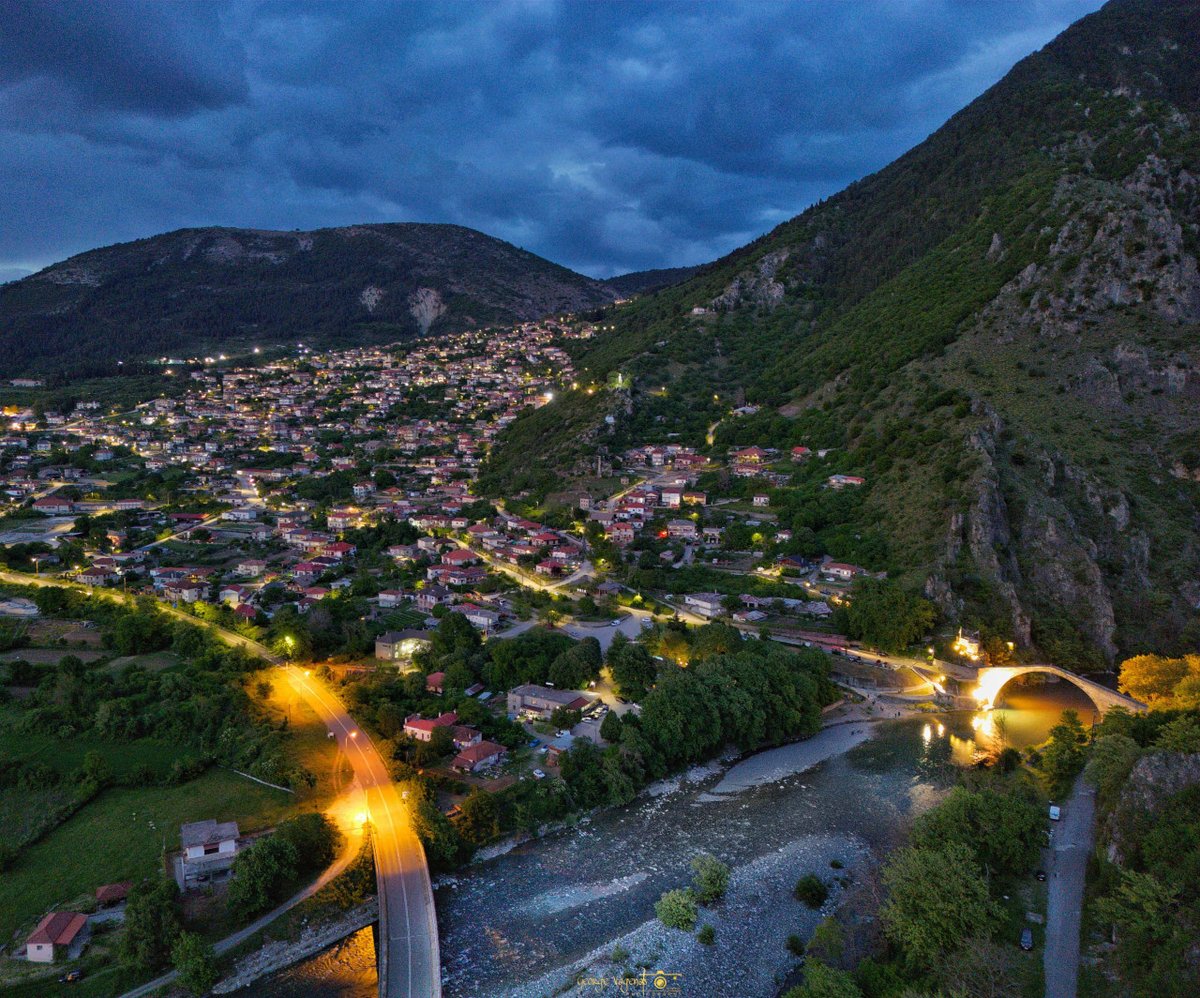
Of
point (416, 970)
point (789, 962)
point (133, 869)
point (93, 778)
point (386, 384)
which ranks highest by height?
point (386, 384)

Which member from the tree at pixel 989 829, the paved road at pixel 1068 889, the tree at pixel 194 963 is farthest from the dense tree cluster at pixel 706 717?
the tree at pixel 194 963

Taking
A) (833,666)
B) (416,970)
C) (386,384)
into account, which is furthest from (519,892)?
(386,384)

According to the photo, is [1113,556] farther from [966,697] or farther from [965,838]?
[965,838]

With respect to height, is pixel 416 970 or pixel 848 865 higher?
pixel 416 970

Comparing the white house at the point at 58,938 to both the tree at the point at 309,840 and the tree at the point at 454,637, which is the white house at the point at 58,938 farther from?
the tree at the point at 454,637

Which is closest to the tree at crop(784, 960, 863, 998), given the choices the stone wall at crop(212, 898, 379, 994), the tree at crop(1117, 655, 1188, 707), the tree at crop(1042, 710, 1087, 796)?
the stone wall at crop(212, 898, 379, 994)

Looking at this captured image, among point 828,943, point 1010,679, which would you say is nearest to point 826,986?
point 828,943
